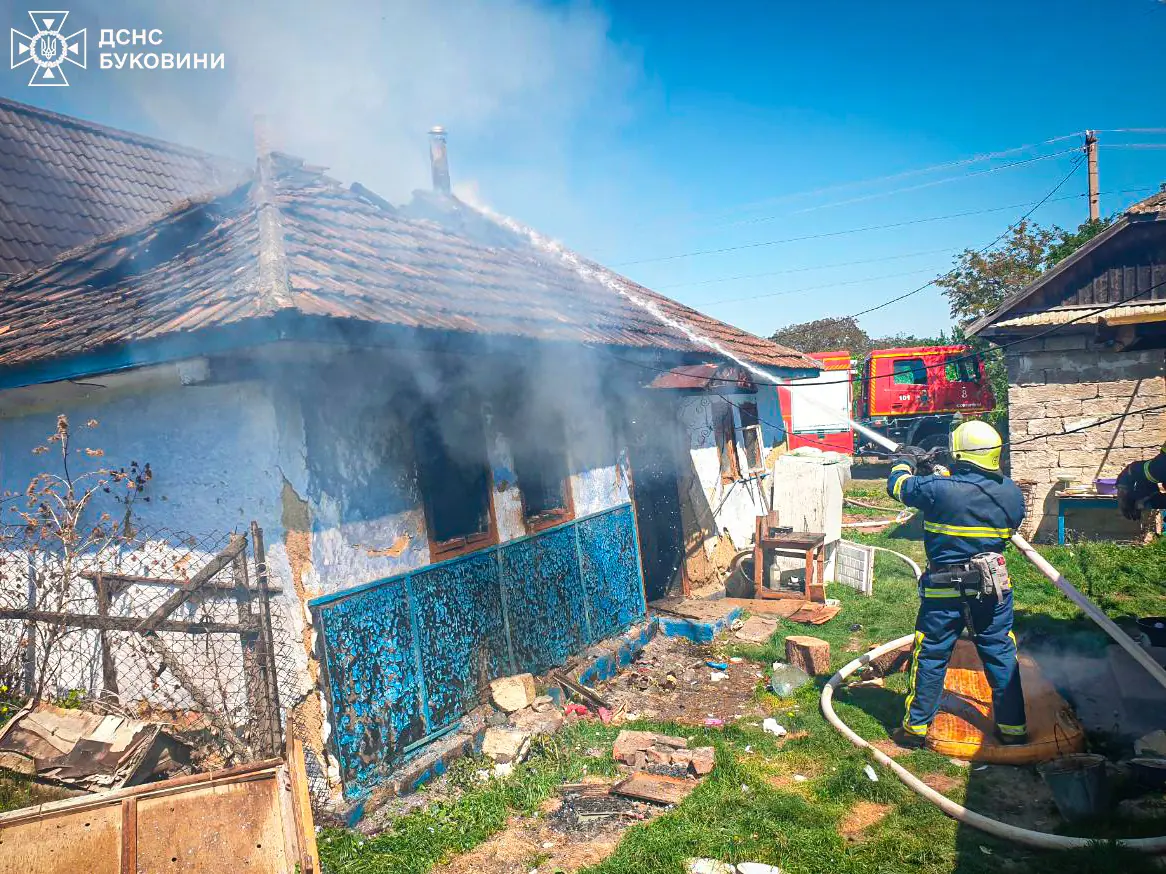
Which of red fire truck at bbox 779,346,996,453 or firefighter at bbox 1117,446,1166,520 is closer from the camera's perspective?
firefighter at bbox 1117,446,1166,520

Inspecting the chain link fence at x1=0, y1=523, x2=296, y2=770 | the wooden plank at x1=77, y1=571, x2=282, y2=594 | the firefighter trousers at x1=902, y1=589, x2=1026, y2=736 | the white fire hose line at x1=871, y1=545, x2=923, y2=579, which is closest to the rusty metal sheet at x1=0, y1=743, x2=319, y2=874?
the chain link fence at x1=0, y1=523, x2=296, y2=770

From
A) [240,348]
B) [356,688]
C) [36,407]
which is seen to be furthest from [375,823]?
[36,407]

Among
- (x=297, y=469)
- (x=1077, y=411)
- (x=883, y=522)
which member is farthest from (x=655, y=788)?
(x=883, y=522)

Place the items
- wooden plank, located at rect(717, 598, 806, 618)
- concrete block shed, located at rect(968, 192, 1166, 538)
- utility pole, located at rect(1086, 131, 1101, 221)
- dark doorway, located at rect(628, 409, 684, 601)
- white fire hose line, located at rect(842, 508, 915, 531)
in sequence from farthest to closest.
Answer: utility pole, located at rect(1086, 131, 1101, 221)
white fire hose line, located at rect(842, 508, 915, 531)
concrete block shed, located at rect(968, 192, 1166, 538)
dark doorway, located at rect(628, 409, 684, 601)
wooden plank, located at rect(717, 598, 806, 618)

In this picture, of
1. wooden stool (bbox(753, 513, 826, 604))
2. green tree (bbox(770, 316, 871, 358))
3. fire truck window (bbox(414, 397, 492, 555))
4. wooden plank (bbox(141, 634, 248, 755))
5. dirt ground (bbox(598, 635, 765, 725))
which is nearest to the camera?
wooden plank (bbox(141, 634, 248, 755))

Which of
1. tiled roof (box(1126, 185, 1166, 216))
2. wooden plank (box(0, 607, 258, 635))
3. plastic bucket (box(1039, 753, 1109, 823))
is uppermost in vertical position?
tiled roof (box(1126, 185, 1166, 216))

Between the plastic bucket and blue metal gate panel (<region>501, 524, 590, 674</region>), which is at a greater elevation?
blue metal gate panel (<region>501, 524, 590, 674</region>)

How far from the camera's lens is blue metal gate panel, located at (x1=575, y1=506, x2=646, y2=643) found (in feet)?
23.5

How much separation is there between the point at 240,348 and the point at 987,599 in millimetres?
5263

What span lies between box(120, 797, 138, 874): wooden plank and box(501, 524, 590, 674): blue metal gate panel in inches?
115

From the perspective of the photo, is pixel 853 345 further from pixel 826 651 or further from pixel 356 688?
pixel 356 688

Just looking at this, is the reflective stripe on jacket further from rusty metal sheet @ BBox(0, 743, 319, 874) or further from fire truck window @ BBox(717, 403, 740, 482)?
fire truck window @ BBox(717, 403, 740, 482)

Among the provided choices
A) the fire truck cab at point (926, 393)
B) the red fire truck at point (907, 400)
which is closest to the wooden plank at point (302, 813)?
the red fire truck at point (907, 400)

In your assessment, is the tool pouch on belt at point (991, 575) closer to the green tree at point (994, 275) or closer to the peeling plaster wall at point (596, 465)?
the peeling plaster wall at point (596, 465)
